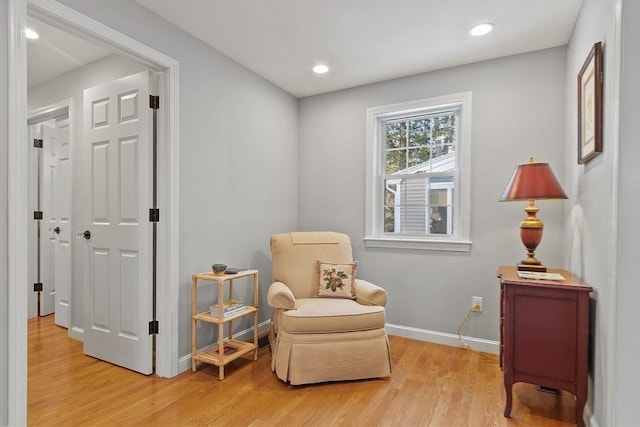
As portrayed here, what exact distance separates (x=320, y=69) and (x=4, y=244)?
2.53 metres

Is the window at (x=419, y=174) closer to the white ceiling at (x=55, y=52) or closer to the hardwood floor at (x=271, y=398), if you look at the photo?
the hardwood floor at (x=271, y=398)

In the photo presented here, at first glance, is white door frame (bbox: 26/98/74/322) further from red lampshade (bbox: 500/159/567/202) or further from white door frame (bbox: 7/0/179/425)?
red lampshade (bbox: 500/159/567/202)

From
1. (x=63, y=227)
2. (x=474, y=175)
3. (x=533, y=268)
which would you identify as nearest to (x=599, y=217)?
(x=533, y=268)

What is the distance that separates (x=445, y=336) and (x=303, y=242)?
4.91 ft

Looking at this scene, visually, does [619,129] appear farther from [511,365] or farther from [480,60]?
[480,60]

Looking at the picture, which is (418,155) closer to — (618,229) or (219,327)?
(618,229)

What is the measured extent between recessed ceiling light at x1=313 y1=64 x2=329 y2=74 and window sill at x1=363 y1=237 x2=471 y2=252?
1.62 metres

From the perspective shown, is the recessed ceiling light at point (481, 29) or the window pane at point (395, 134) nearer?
the recessed ceiling light at point (481, 29)

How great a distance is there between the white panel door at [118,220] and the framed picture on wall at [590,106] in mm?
2643

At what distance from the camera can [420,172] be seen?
10.7 feet

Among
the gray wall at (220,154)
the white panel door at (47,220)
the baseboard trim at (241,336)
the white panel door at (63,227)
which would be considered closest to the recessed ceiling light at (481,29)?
the gray wall at (220,154)

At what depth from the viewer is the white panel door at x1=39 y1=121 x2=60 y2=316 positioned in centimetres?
376

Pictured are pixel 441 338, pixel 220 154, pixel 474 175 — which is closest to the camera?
pixel 220 154

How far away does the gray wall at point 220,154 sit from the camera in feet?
7.79
